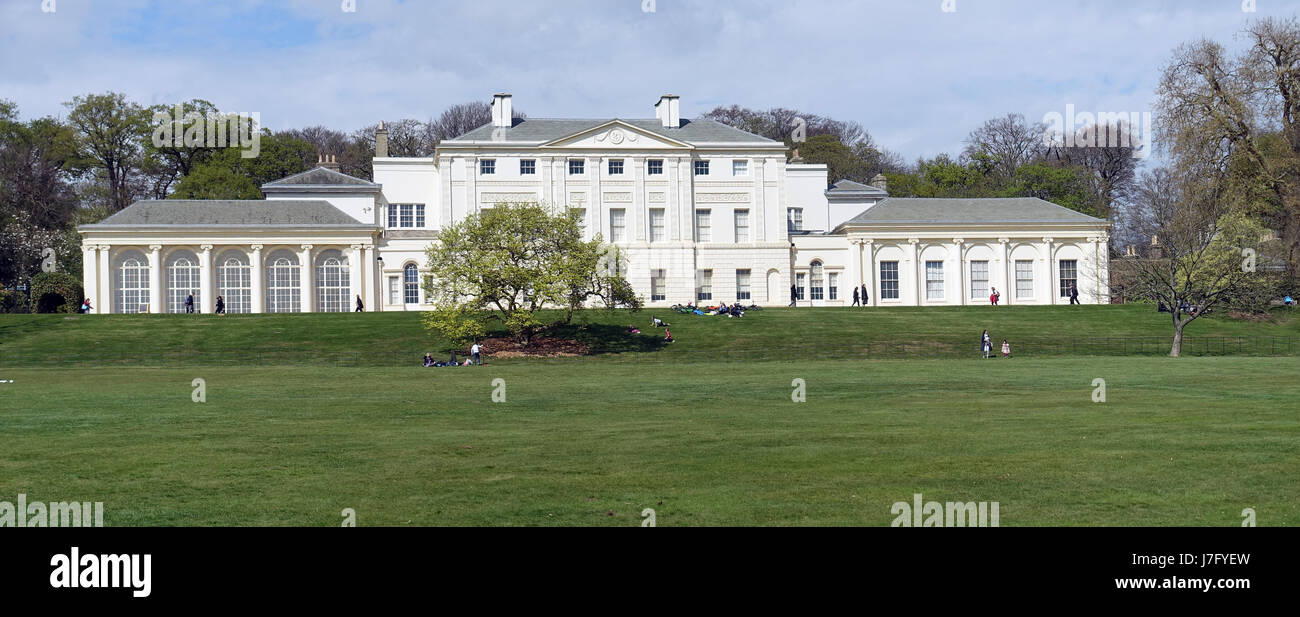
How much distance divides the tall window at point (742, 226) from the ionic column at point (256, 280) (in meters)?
32.0

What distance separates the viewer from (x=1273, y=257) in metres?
65.2

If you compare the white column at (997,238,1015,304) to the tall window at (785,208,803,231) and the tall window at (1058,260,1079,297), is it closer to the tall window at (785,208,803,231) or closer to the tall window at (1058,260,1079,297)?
the tall window at (1058,260,1079,297)

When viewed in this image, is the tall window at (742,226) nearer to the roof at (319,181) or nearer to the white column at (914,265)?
the white column at (914,265)

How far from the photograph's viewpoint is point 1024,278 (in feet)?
264

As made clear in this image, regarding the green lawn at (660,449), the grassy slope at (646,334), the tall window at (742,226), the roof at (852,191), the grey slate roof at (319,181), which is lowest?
the green lawn at (660,449)

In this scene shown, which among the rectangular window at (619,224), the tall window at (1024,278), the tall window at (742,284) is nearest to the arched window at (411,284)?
the rectangular window at (619,224)

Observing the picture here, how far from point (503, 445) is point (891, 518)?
8.02m

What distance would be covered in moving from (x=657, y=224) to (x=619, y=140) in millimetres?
6424

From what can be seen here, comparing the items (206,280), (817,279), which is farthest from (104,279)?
(817,279)

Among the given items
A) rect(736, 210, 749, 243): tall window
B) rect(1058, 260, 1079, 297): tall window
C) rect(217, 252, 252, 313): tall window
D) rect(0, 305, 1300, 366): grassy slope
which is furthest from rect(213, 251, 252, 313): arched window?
rect(1058, 260, 1079, 297): tall window

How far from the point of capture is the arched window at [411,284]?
250 feet

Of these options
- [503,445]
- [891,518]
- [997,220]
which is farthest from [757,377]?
[997,220]

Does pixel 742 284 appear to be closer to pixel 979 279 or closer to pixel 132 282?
pixel 979 279
